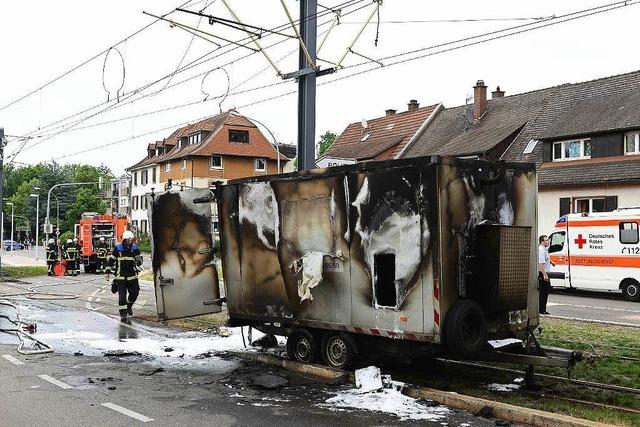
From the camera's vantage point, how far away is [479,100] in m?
40.8

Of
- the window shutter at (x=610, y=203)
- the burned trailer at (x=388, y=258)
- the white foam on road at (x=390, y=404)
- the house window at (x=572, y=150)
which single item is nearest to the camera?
the white foam on road at (x=390, y=404)

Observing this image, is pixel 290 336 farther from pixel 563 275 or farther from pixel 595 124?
pixel 595 124

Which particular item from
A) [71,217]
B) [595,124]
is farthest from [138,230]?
[595,124]

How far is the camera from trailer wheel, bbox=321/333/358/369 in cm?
878

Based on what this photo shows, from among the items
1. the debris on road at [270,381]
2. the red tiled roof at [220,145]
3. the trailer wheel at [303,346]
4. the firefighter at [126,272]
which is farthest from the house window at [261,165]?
the debris on road at [270,381]

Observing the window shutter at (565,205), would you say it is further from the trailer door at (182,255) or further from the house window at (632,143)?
the trailer door at (182,255)

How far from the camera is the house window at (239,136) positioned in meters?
63.1

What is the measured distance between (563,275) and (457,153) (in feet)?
47.4

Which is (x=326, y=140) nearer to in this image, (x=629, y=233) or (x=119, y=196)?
(x=119, y=196)

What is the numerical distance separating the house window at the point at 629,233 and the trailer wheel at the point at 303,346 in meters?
14.5

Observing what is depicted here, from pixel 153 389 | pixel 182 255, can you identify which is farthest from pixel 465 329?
pixel 182 255

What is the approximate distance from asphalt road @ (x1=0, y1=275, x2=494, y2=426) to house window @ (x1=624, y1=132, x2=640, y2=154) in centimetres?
2318

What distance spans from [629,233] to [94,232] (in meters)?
24.8

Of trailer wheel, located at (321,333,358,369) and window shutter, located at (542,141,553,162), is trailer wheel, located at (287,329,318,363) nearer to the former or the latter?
trailer wheel, located at (321,333,358,369)
